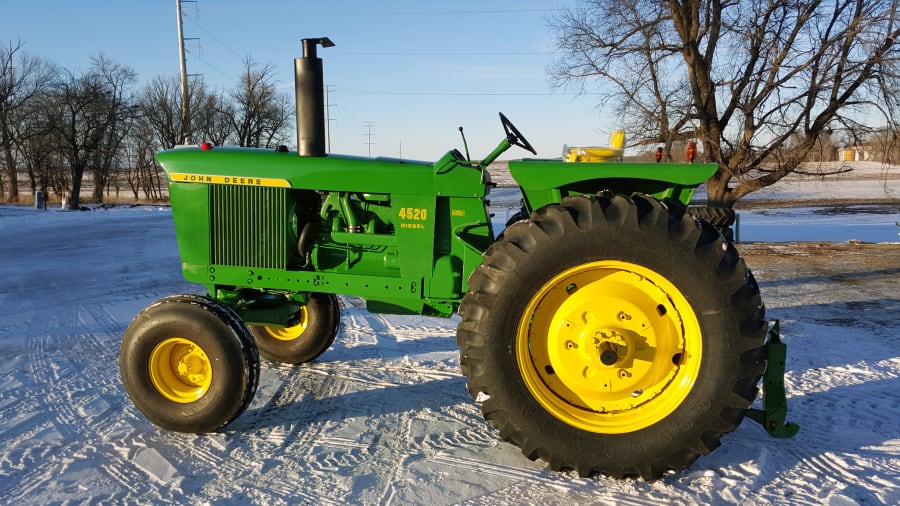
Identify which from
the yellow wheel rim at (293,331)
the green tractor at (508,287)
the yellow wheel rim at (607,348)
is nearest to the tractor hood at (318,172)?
the green tractor at (508,287)

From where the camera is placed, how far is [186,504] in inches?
112

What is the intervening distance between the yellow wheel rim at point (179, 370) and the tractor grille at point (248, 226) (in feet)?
2.15

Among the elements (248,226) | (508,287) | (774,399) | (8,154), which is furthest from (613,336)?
(8,154)

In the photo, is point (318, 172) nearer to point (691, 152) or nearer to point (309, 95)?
point (309, 95)

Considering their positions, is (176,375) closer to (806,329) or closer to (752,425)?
(752,425)

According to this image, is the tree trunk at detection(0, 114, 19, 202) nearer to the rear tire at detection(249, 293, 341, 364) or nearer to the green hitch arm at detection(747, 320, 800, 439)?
the rear tire at detection(249, 293, 341, 364)

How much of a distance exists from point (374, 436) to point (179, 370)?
127cm

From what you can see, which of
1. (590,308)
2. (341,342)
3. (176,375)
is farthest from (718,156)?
(176,375)

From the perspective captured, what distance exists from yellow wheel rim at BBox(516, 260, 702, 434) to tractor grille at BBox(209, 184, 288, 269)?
5.98 feet

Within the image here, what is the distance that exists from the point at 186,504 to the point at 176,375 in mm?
1096

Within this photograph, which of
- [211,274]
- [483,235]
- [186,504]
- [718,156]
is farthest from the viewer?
[718,156]

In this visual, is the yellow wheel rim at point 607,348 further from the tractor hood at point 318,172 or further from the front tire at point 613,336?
the tractor hood at point 318,172

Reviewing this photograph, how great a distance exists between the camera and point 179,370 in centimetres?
375

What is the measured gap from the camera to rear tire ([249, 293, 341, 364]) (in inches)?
192
